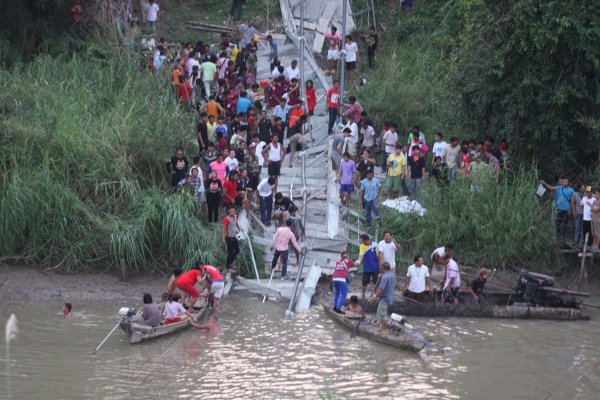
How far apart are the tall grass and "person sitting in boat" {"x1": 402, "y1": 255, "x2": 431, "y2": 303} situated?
206cm

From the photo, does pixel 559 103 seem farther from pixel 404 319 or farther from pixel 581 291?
pixel 404 319

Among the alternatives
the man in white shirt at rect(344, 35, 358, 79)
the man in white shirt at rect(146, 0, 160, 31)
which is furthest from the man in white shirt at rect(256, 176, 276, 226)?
the man in white shirt at rect(146, 0, 160, 31)

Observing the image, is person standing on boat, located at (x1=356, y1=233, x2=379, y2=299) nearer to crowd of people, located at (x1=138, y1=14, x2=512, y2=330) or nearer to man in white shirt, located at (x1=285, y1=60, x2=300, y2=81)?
crowd of people, located at (x1=138, y1=14, x2=512, y2=330)

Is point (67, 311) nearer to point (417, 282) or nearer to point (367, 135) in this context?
point (417, 282)

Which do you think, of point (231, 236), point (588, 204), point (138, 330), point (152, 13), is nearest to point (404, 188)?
point (588, 204)

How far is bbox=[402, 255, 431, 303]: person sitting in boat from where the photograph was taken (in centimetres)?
2262

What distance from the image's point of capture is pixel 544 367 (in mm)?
19891

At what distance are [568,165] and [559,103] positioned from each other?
1.75 m

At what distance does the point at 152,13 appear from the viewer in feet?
114

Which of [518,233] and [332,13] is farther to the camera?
[332,13]

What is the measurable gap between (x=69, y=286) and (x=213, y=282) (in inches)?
133

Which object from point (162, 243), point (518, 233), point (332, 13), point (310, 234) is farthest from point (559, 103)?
point (332, 13)

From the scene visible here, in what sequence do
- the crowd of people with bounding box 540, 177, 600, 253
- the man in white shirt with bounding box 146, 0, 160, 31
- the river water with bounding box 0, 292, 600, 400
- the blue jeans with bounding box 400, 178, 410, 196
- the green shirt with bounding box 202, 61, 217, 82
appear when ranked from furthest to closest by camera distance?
the man in white shirt with bounding box 146, 0, 160, 31 → the green shirt with bounding box 202, 61, 217, 82 → the blue jeans with bounding box 400, 178, 410, 196 → the crowd of people with bounding box 540, 177, 600, 253 → the river water with bounding box 0, 292, 600, 400

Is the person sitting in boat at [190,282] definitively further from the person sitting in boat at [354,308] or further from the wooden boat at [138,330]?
the person sitting in boat at [354,308]
